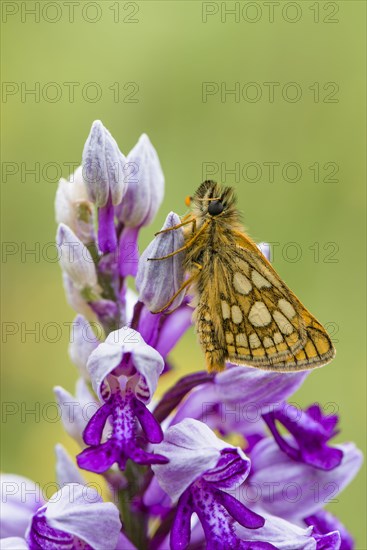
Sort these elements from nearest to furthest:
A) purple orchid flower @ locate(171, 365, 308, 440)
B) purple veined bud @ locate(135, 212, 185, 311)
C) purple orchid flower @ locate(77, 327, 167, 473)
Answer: purple orchid flower @ locate(77, 327, 167, 473), purple veined bud @ locate(135, 212, 185, 311), purple orchid flower @ locate(171, 365, 308, 440)

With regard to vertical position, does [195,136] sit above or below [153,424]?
above

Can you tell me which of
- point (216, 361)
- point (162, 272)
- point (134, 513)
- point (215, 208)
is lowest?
point (134, 513)

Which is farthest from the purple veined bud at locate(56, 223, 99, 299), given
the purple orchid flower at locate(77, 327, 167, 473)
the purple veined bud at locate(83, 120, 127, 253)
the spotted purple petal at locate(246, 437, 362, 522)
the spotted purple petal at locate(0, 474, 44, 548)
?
the spotted purple petal at locate(246, 437, 362, 522)

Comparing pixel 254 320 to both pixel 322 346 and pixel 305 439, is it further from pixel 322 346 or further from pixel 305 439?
pixel 305 439

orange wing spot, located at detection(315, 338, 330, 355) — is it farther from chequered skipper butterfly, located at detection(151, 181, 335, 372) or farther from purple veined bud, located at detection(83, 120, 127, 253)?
purple veined bud, located at detection(83, 120, 127, 253)

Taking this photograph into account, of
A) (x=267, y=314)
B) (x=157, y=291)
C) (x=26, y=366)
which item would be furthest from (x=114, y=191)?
(x=26, y=366)

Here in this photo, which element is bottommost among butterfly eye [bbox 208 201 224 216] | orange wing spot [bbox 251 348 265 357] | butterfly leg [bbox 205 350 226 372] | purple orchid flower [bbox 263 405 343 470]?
purple orchid flower [bbox 263 405 343 470]

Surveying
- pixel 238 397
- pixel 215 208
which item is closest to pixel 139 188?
pixel 215 208
